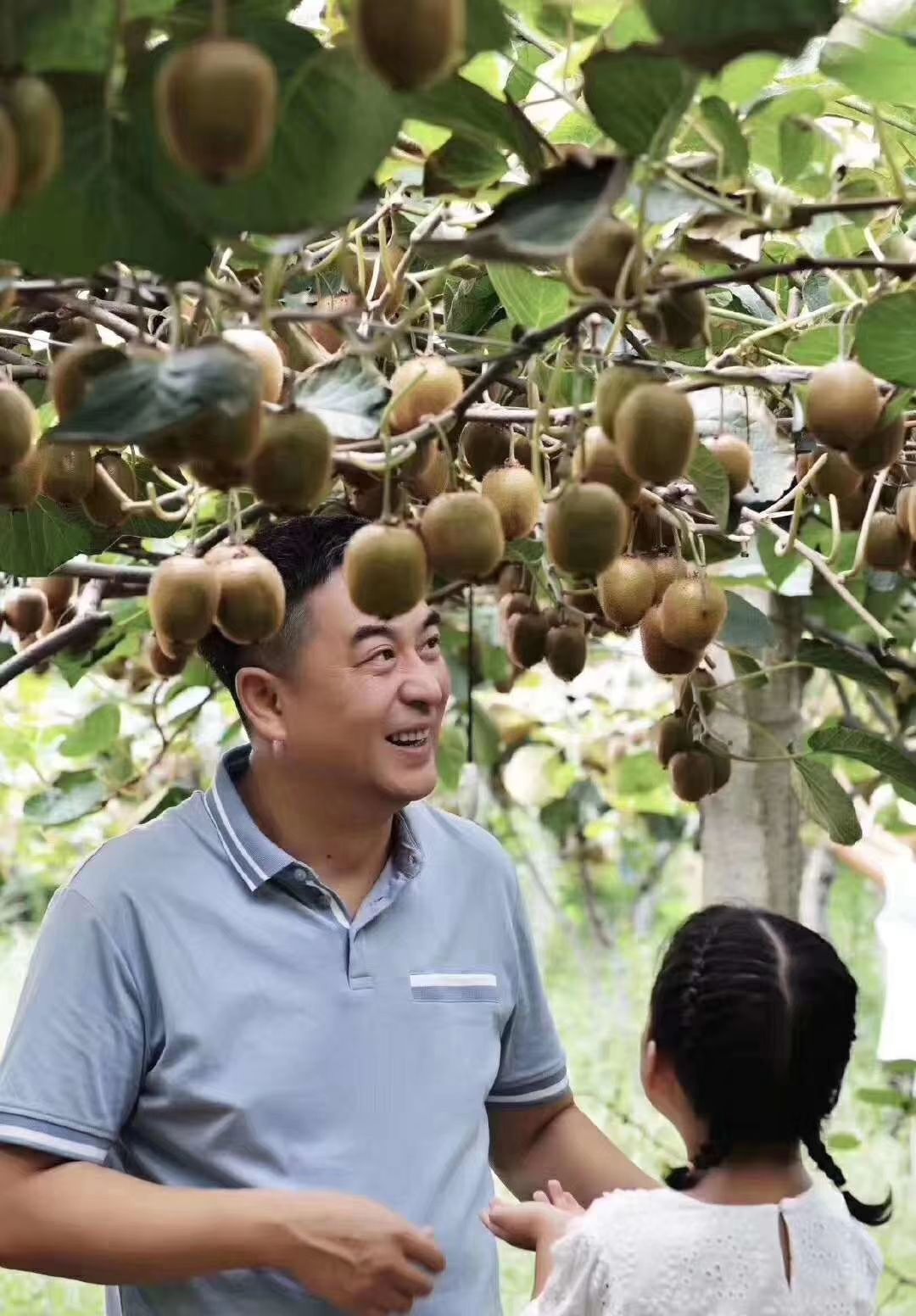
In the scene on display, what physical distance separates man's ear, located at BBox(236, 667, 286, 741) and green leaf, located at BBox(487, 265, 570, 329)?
0.68 meters

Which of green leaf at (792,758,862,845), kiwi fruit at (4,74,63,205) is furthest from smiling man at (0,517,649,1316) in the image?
kiwi fruit at (4,74,63,205)

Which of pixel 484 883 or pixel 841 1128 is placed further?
pixel 841 1128

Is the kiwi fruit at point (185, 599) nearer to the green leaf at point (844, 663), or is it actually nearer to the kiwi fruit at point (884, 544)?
the kiwi fruit at point (884, 544)

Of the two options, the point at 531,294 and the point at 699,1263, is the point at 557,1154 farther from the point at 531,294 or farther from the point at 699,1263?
the point at 531,294

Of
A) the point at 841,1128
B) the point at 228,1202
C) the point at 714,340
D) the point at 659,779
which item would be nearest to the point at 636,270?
the point at 714,340

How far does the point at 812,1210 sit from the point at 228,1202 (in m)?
0.50

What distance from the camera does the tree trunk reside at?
86.5 inches

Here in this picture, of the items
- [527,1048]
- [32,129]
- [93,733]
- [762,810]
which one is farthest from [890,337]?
[93,733]

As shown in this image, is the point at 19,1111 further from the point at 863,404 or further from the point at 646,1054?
the point at 863,404

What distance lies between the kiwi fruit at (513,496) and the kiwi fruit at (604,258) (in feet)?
0.92

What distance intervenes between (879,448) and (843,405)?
0.15 feet

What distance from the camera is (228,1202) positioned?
1.34 metres

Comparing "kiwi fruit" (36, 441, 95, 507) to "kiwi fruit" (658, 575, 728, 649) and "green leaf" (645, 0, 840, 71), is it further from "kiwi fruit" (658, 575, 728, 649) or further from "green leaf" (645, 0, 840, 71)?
"green leaf" (645, 0, 840, 71)

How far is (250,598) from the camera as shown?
2.86 feet
